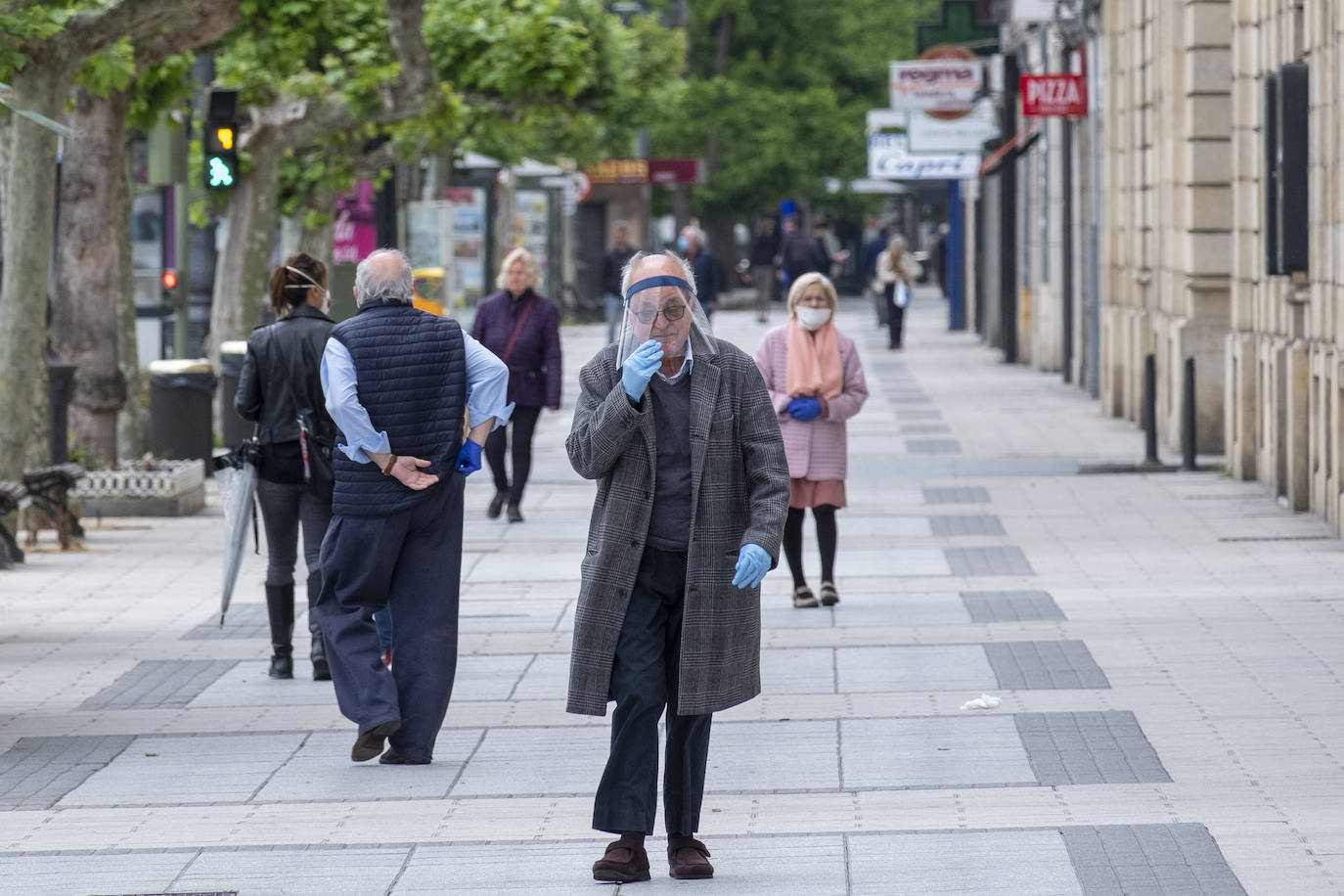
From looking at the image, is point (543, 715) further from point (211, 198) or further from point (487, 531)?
point (211, 198)

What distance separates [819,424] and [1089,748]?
3789mm

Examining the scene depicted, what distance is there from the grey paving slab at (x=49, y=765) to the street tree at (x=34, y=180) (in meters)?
5.58

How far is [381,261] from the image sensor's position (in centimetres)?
801

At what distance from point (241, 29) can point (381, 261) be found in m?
9.61

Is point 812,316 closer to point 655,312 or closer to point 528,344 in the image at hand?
point 528,344

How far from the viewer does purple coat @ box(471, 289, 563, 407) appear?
14.8m

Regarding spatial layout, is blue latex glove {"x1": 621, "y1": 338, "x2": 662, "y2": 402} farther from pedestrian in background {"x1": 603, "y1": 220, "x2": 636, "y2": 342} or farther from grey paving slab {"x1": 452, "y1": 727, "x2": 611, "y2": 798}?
pedestrian in background {"x1": 603, "y1": 220, "x2": 636, "y2": 342}

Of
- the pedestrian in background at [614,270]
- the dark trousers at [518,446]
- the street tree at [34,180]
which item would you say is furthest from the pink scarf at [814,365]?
the pedestrian in background at [614,270]

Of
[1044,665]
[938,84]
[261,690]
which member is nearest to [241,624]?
[261,690]

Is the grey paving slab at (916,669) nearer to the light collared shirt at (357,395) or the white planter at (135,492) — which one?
the light collared shirt at (357,395)

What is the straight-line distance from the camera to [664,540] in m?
5.98

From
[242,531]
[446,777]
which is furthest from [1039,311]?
[446,777]

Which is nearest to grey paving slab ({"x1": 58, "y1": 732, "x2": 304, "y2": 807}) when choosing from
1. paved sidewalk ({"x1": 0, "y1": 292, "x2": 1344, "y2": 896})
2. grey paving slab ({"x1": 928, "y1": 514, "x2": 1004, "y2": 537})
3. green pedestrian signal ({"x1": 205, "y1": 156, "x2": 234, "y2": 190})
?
paved sidewalk ({"x1": 0, "y1": 292, "x2": 1344, "y2": 896})

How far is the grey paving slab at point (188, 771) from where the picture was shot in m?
7.32
